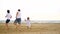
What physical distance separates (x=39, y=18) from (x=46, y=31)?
0.28 meters

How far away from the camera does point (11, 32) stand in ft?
9.53

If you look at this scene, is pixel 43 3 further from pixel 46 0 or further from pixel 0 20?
pixel 0 20

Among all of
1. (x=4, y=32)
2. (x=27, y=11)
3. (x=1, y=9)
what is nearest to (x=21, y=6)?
(x=27, y=11)

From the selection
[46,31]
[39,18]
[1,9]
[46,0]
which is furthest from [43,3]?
[1,9]

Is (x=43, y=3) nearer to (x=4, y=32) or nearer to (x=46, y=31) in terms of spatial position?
(x=46, y=31)

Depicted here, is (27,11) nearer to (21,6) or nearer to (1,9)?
(21,6)

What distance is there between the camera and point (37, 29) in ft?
9.70

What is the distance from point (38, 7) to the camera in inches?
119

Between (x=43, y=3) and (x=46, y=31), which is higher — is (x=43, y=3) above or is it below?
above

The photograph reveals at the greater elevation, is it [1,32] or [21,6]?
[21,6]

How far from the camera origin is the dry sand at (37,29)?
2.92 m

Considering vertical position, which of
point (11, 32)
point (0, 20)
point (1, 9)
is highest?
point (1, 9)

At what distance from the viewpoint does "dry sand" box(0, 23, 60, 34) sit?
9.58 ft

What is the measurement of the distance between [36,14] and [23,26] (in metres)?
0.31
